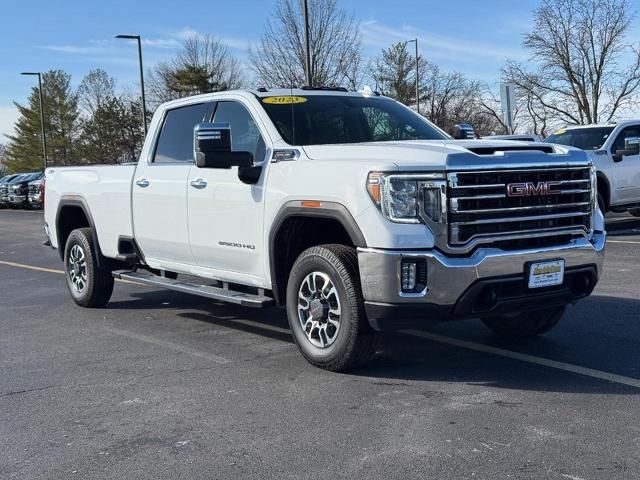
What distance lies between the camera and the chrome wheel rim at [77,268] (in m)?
8.38

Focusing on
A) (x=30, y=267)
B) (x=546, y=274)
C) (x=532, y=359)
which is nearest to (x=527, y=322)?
(x=532, y=359)

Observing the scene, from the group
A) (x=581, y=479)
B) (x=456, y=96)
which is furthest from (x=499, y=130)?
(x=581, y=479)

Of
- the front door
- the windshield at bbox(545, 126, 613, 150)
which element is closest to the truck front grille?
the front door

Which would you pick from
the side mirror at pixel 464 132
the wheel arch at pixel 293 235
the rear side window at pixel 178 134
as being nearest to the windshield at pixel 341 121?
the side mirror at pixel 464 132

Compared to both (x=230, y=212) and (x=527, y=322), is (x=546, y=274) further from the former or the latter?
(x=230, y=212)

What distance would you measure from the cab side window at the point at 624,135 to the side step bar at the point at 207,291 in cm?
998

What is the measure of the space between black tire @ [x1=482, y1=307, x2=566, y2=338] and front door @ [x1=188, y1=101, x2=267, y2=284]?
6.51 feet

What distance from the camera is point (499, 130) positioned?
4994 cm

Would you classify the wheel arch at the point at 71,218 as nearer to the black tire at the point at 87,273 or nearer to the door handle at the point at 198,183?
the black tire at the point at 87,273

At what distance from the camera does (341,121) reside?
21.1 feet

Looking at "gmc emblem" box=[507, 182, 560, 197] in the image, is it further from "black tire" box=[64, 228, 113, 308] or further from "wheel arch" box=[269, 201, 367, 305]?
"black tire" box=[64, 228, 113, 308]

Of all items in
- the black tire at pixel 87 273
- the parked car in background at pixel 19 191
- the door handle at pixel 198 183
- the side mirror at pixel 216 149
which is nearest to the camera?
the side mirror at pixel 216 149

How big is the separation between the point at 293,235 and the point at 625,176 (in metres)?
10.3

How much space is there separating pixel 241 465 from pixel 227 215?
105 inches
